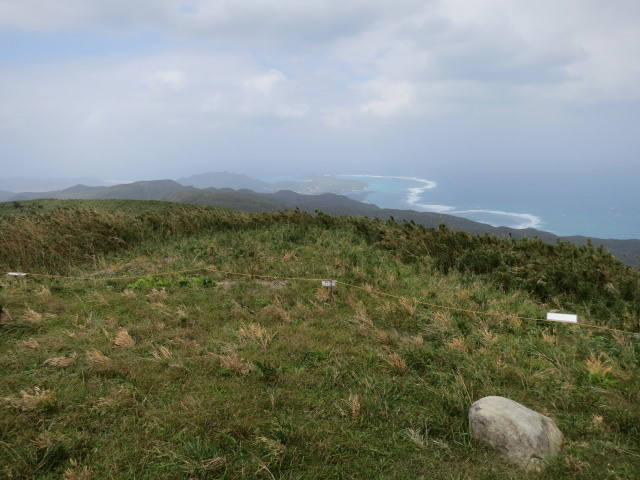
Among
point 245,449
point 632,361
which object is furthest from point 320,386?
point 632,361

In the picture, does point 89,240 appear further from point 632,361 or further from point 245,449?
point 632,361

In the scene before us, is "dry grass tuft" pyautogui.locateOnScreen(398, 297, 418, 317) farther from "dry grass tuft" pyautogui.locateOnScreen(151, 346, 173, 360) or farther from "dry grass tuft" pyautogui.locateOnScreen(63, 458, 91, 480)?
"dry grass tuft" pyautogui.locateOnScreen(63, 458, 91, 480)

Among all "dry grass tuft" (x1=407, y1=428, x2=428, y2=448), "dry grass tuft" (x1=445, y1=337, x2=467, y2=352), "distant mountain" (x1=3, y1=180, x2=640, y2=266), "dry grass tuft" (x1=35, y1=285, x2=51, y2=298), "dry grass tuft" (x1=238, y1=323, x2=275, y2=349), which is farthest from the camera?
"distant mountain" (x1=3, y1=180, x2=640, y2=266)

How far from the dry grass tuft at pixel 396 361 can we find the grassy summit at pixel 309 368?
2cm

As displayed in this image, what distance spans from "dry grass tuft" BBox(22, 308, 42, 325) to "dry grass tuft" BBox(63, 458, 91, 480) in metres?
3.69

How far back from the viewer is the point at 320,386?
3.95 m

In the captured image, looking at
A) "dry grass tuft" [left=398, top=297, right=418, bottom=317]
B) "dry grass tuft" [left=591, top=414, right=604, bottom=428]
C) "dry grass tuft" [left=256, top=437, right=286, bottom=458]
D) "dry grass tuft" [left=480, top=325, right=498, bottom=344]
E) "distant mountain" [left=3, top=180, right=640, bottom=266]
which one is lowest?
"dry grass tuft" [left=256, top=437, right=286, bottom=458]

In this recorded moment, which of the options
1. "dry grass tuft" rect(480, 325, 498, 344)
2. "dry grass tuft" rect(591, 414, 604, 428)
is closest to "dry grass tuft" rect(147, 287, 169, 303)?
"dry grass tuft" rect(480, 325, 498, 344)

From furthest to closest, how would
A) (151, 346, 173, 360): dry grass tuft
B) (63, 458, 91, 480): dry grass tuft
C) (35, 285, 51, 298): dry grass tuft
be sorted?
(35, 285, 51, 298): dry grass tuft, (151, 346, 173, 360): dry grass tuft, (63, 458, 91, 480): dry grass tuft

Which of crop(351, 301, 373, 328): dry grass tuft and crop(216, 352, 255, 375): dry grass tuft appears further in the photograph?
crop(351, 301, 373, 328): dry grass tuft

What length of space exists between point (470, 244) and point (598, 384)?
21.0ft

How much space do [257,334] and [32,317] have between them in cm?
367

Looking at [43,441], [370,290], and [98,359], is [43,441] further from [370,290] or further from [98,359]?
[370,290]

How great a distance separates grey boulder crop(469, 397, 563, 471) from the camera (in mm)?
2951
